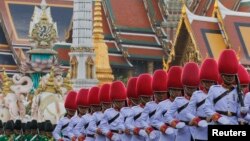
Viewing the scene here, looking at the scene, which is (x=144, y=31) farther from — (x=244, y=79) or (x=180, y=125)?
(x=244, y=79)

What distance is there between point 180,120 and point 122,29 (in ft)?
133

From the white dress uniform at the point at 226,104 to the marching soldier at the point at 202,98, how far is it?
24cm

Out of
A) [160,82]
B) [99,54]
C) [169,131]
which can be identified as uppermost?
[99,54]

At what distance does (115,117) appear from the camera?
653 inches

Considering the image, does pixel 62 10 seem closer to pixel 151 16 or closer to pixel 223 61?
pixel 151 16

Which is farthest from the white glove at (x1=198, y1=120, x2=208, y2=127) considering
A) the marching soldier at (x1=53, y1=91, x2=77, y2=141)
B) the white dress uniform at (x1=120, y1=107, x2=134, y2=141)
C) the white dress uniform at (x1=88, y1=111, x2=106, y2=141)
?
the marching soldier at (x1=53, y1=91, x2=77, y2=141)

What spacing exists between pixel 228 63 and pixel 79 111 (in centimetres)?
732

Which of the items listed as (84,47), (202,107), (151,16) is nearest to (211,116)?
(202,107)

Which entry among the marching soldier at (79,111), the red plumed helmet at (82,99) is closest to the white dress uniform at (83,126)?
the marching soldier at (79,111)

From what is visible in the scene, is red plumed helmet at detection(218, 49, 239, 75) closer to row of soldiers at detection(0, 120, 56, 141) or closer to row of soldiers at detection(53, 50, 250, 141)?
row of soldiers at detection(53, 50, 250, 141)

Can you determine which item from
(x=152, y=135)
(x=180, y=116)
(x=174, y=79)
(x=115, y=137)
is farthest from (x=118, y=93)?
(x=180, y=116)

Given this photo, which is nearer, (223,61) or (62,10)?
(223,61)

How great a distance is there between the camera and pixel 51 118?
89.7 ft

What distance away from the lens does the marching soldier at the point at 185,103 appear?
13406 millimetres
